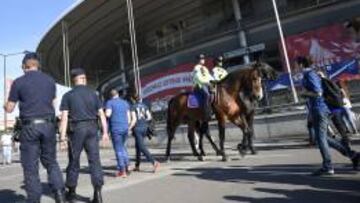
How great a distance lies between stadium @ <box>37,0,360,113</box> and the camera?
30.8 m

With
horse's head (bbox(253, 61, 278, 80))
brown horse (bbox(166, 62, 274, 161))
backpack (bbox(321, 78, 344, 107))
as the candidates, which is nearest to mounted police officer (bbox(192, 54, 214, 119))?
brown horse (bbox(166, 62, 274, 161))

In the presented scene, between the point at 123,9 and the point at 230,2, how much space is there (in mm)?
7915

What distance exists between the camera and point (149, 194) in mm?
9391

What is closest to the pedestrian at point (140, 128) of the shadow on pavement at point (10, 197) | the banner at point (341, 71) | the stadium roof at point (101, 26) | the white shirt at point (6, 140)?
the shadow on pavement at point (10, 197)

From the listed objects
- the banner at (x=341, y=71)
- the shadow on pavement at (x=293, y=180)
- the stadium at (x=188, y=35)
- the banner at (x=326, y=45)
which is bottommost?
the shadow on pavement at (x=293, y=180)

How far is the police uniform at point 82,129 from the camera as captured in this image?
28.6 feet

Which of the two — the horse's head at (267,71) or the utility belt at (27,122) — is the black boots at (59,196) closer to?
the utility belt at (27,122)

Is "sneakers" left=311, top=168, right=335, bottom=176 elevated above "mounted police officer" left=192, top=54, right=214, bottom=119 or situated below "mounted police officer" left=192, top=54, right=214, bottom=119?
below

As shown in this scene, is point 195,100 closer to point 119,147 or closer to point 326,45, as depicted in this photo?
point 119,147

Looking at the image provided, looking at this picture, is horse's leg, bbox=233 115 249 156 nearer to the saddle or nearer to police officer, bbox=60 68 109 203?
the saddle

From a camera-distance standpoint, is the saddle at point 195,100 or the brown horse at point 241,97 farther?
the saddle at point 195,100

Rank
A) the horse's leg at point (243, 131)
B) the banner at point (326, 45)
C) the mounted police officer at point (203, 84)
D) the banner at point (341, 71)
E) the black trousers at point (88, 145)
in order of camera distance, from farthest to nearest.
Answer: the banner at point (326, 45) → the banner at point (341, 71) → the mounted police officer at point (203, 84) → the horse's leg at point (243, 131) → the black trousers at point (88, 145)

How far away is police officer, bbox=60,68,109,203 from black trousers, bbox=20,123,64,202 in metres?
0.58

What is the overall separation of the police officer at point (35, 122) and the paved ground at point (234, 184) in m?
1.49
